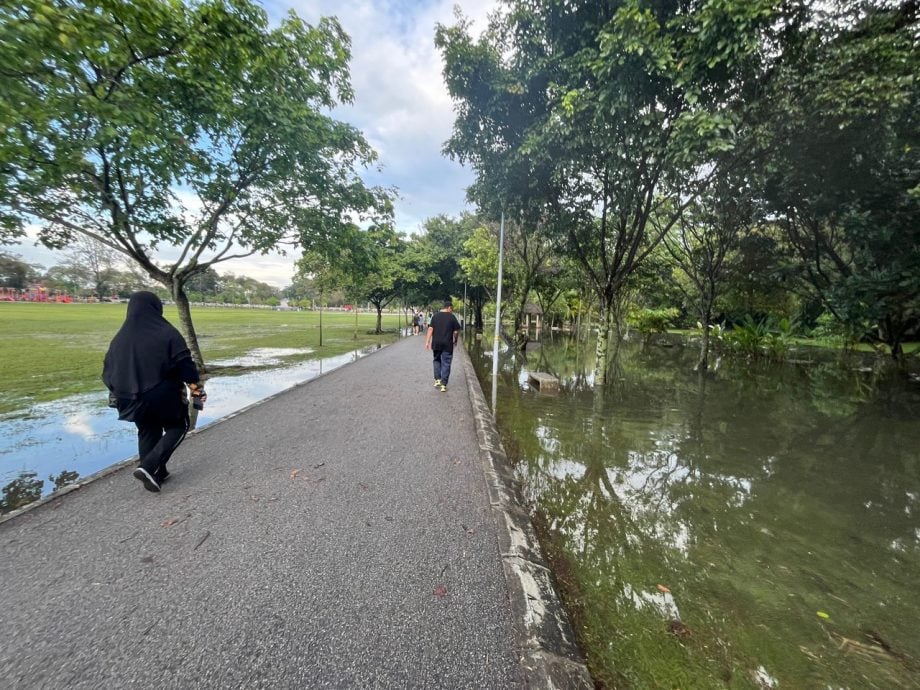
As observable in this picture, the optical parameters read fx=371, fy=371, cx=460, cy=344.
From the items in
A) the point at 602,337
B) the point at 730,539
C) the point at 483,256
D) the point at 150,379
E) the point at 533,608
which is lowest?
the point at 730,539

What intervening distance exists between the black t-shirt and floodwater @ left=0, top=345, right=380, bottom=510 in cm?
391

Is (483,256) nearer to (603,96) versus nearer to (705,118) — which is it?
(603,96)

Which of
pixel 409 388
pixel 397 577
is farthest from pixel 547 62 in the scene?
pixel 397 577

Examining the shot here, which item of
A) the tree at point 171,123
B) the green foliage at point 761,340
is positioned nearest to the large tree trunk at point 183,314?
the tree at point 171,123

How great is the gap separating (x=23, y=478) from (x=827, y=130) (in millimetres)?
12353

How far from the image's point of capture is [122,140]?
5844mm

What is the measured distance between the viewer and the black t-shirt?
7.88 meters

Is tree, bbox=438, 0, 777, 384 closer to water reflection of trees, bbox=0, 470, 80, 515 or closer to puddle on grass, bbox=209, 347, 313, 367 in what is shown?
water reflection of trees, bbox=0, 470, 80, 515

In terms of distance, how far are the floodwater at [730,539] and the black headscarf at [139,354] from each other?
386 cm

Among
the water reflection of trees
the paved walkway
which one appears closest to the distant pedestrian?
the paved walkway

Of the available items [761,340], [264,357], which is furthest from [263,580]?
Answer: [761,340]

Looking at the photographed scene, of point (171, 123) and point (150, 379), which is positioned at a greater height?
point (171, 123)

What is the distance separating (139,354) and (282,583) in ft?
7.88

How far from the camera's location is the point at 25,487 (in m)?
3.91
